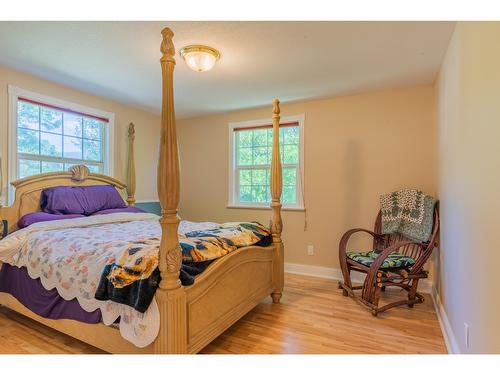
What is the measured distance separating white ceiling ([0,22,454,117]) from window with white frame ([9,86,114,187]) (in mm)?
292

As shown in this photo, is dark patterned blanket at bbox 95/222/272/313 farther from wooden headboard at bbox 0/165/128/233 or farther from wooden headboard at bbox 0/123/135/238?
wooden headboard at bbox 0/165/128/233

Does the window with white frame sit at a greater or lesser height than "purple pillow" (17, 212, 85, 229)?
greater

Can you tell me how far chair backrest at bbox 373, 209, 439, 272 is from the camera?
259cm

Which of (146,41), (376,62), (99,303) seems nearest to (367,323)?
(99,303)

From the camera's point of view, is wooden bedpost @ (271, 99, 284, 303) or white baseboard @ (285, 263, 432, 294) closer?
wooden bedpost @ (271, 99, 284, 303)

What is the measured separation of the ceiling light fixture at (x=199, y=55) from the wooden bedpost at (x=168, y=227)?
29.5 inches

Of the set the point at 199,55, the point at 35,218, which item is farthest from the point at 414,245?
the point at 35,218

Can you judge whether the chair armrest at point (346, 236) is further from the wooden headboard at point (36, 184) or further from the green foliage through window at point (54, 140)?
the green foliage through window at point (54, 140)

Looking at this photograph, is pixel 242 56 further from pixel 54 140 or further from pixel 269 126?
pixel 54 140

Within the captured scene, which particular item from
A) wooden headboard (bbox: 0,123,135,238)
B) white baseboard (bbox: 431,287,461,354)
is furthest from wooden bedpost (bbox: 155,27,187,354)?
wooden headboard (bbox: 0,123,135,238)

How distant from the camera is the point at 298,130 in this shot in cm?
381

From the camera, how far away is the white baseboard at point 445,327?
188 cm
